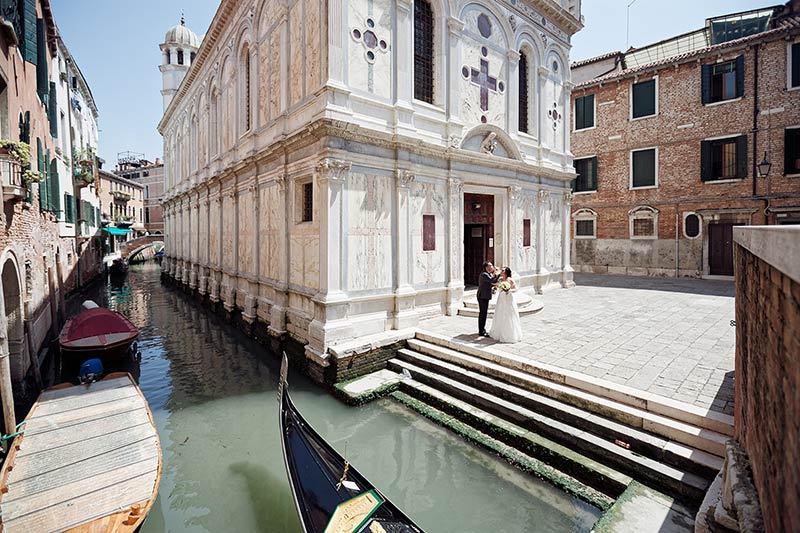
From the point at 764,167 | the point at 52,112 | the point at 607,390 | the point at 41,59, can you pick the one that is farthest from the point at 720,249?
the point at 52,112

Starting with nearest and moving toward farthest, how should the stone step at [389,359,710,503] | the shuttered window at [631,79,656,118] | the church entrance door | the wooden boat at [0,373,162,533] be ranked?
the wooden boat at [0,373,162,533] → the stone step at [389,359,710,503] → the church entrance door → the shuttered window at [631,79,656,118]

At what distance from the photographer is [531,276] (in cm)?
1253

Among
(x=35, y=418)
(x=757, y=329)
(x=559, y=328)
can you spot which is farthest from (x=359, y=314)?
(x=757, y=329)

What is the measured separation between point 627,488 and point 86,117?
30.2 metres

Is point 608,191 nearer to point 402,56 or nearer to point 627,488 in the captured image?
point 402,56

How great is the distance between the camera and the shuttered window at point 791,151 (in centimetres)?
1446

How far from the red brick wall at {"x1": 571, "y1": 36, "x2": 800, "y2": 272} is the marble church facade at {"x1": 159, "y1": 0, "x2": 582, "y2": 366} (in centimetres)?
602

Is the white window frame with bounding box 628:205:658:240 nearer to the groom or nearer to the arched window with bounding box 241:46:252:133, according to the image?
the groom

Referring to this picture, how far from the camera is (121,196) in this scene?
3491 centimetres

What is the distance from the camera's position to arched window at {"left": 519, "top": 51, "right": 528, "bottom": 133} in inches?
493

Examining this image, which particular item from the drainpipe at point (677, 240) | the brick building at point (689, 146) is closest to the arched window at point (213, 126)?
the brick building at point (689, 146)

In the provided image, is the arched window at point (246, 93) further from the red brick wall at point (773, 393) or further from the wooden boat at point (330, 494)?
the red brick wall at point (773, 393)

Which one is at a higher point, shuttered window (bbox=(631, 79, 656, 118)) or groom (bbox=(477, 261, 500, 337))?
shuttered window (bbox=(631, 79, 656, 118))

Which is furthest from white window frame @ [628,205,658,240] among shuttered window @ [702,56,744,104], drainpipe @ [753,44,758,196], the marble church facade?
the marble church facade
